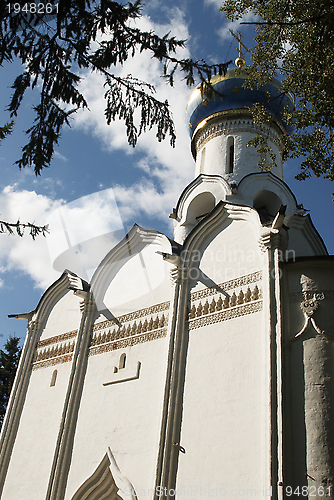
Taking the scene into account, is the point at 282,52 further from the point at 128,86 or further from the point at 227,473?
the point at 227,473

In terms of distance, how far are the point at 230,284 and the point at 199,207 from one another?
11.1ft

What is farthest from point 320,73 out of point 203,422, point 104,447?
point 104,447

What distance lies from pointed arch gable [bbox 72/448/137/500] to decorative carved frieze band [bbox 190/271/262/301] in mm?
2797

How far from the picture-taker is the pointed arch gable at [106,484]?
6379 mm

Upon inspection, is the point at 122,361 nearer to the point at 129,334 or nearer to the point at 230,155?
the point at 129,334

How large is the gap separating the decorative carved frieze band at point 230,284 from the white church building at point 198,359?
19 mm

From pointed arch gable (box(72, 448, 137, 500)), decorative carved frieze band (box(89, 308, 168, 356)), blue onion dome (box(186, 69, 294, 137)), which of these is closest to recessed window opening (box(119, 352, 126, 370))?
decorative carved frieze band (box(89, 308, 168, 356))

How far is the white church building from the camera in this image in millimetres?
5176

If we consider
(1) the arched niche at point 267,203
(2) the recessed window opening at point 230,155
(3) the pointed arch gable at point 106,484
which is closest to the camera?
(3) the pointed arch gable at point 106,484

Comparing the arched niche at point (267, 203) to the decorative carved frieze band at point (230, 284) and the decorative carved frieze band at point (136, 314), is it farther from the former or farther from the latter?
the decorative carved frieze band at point (136, 314)

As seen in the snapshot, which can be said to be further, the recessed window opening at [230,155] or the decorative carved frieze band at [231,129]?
the decorative carved frieze band at [231,129]

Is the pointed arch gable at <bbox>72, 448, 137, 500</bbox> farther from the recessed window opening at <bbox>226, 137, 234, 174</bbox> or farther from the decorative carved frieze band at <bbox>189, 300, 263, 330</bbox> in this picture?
the recessed window opening at <bbox>226, 137, 234, 174</bbox>

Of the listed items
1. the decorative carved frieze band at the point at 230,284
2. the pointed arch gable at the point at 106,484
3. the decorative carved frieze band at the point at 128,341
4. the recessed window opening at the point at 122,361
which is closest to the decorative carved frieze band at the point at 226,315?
the decorative carved frieze band at the point at 230,284

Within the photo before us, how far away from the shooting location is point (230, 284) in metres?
6.68
